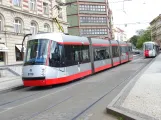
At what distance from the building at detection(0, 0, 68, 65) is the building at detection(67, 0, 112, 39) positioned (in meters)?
39.5

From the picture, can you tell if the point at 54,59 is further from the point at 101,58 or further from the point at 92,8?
the point at 92,8

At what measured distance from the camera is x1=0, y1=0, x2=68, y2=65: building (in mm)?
32906

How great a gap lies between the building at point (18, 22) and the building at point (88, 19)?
130 ft

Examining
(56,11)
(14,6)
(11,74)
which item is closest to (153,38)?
(56,11)

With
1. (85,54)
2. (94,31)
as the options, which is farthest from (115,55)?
(94,31)

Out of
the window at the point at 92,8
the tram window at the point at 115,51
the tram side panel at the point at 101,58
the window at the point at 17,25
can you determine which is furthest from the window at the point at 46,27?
the window at the point at 92,8

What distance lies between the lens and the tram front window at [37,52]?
15154 millimetres

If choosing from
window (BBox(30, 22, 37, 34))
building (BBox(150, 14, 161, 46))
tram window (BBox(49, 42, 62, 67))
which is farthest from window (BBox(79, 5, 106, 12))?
tram window (BBox(49, 42, 62, 67))

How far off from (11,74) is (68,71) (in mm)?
8799

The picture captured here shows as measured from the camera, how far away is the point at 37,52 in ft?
50.4

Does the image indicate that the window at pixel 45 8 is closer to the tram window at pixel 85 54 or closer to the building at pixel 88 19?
the tram window at pixel 85 54

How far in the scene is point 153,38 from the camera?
500 feet

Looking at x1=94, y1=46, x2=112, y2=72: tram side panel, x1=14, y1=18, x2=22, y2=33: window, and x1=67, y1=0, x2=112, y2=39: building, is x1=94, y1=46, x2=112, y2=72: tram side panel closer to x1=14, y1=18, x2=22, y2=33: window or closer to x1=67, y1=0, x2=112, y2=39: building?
x1=14, y1=18, x2=22, y2=33: window

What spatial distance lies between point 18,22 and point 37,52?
21733 millimetres
